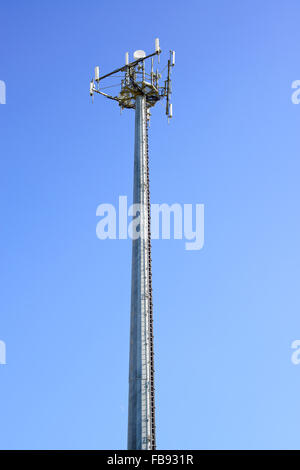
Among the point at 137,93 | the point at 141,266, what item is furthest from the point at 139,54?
the point at 141,266

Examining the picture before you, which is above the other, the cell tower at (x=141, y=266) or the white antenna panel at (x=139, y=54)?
the white antenna panel at (x=139, y=54)

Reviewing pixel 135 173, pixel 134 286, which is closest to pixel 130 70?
pixel 135 173

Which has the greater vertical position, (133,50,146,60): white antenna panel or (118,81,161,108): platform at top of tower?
(133,50,146,60): white antenna panel

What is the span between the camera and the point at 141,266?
51.1 metres

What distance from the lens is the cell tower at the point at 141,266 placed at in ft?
147

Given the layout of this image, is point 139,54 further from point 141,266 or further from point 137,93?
point 141,266

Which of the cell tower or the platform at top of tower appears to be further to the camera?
the platform at top of tower

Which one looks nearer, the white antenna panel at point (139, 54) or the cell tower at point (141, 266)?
the cell tower at point (141, 266)

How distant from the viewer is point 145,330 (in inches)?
1896

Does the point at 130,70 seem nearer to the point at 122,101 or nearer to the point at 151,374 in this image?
the point at 122,101

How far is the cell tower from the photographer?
147ft

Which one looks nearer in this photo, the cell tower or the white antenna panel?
the cell tower

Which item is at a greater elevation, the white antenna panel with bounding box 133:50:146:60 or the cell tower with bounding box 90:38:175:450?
the white antenna panel with bounding box 133:50:146:60
